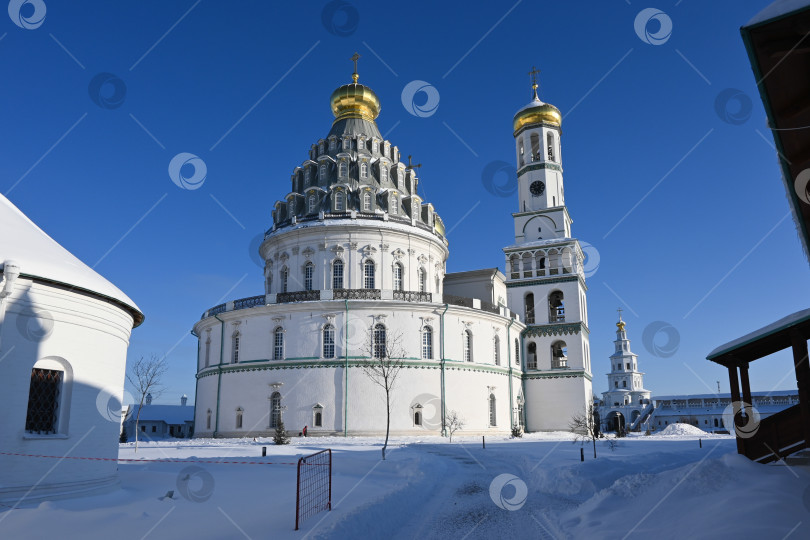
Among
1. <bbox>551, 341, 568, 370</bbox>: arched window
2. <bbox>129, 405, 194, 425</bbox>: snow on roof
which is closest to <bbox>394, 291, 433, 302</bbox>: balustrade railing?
<bbox>551, 341, 568, 370</bbox>: arched window

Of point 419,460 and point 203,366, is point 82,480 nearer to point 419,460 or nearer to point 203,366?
point 419,460

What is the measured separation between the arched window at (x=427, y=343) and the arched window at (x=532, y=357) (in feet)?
44.3

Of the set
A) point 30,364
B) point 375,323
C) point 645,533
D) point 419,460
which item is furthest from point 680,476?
point 375,323

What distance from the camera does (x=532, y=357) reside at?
1946 inches

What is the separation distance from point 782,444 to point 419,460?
12422 millimetres

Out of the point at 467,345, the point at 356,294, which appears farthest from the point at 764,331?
the point at 467,345

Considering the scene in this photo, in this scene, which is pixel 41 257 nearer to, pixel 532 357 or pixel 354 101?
pixel 354 101

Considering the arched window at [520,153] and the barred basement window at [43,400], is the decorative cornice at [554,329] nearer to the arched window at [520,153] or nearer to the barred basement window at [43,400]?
the arched window at [520,153]

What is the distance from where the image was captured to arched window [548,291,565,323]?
163ft

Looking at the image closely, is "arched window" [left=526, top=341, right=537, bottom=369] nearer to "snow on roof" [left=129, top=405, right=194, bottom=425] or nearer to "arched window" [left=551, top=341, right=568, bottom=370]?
"arched window" [left=551, top=341, right=568, bottom=370]

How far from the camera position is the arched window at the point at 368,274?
4165 centimetres

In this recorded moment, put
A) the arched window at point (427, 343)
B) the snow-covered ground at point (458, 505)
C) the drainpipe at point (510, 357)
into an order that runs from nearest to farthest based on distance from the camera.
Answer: the snow-covered ground at point (458, 505) < the arched window at point (427, 343) < the drainpipe at point (510, 357)

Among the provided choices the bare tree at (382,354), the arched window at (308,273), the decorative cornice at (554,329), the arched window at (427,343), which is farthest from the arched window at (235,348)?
the decorative cornice at (554,329)

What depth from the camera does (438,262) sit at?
4616 cm
